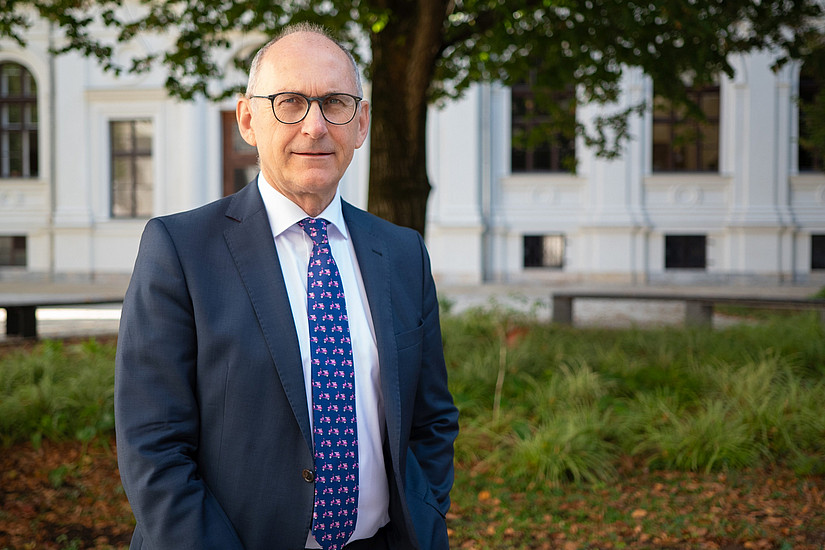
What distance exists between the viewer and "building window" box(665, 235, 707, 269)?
773 inches

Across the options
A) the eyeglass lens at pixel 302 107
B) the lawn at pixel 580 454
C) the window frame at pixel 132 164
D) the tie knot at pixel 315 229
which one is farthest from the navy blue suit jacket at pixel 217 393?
the window frame at pixel 132 164

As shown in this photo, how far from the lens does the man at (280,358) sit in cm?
165

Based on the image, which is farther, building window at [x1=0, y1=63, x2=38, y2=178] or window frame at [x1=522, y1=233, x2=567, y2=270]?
building window at [x1=0, y1=63, x2=38, y2=178]

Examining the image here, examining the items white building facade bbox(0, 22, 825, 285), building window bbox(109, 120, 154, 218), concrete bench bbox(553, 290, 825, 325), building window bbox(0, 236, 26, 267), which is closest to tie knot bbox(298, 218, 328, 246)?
concrete bench bbox(553, 290, 825, 325)

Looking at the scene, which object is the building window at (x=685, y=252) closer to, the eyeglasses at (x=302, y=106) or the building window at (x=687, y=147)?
the building window at (x=687, y=147)

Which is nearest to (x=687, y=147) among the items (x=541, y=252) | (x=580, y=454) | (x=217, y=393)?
(x=541, y=252)

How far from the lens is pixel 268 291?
1754mm

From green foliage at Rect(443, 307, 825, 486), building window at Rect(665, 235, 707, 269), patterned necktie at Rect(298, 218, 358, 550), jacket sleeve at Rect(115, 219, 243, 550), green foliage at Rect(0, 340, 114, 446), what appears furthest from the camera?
building window at Rect(665, 235, 707, 269)

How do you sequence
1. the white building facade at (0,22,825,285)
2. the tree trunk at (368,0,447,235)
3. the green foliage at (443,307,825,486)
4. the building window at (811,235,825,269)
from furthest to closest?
the building window at (811,235,825,269) → the white building facade at (0,22,825,285) → the tree trunk at (368,0,447,235) → the green foliage at (443,307,825,486)

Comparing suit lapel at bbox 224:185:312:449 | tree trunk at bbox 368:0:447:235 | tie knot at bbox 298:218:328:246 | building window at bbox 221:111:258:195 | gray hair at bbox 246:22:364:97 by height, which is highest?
building window at bbox 221:111:258:195

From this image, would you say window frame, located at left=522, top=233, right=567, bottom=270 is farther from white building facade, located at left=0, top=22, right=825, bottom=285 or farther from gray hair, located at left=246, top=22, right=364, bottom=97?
gray hair, located at left=246, top=22, right=364, bottom=97

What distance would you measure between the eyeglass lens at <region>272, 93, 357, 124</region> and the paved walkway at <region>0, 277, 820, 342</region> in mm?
7491

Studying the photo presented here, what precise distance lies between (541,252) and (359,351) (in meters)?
18.6

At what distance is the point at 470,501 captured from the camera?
4.40 meters
